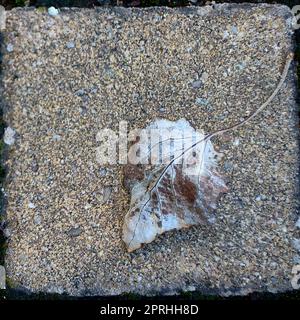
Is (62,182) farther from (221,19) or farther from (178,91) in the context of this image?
(221,19)

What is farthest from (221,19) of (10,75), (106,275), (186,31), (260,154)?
(106,275)

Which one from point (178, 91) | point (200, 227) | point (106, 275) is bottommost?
point (106, 275)

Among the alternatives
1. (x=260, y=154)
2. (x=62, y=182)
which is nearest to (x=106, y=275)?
(x=62, y=182)

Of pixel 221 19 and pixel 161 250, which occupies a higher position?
pixel 221 19

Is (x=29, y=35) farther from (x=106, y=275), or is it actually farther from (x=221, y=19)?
(x=106, y=275)
